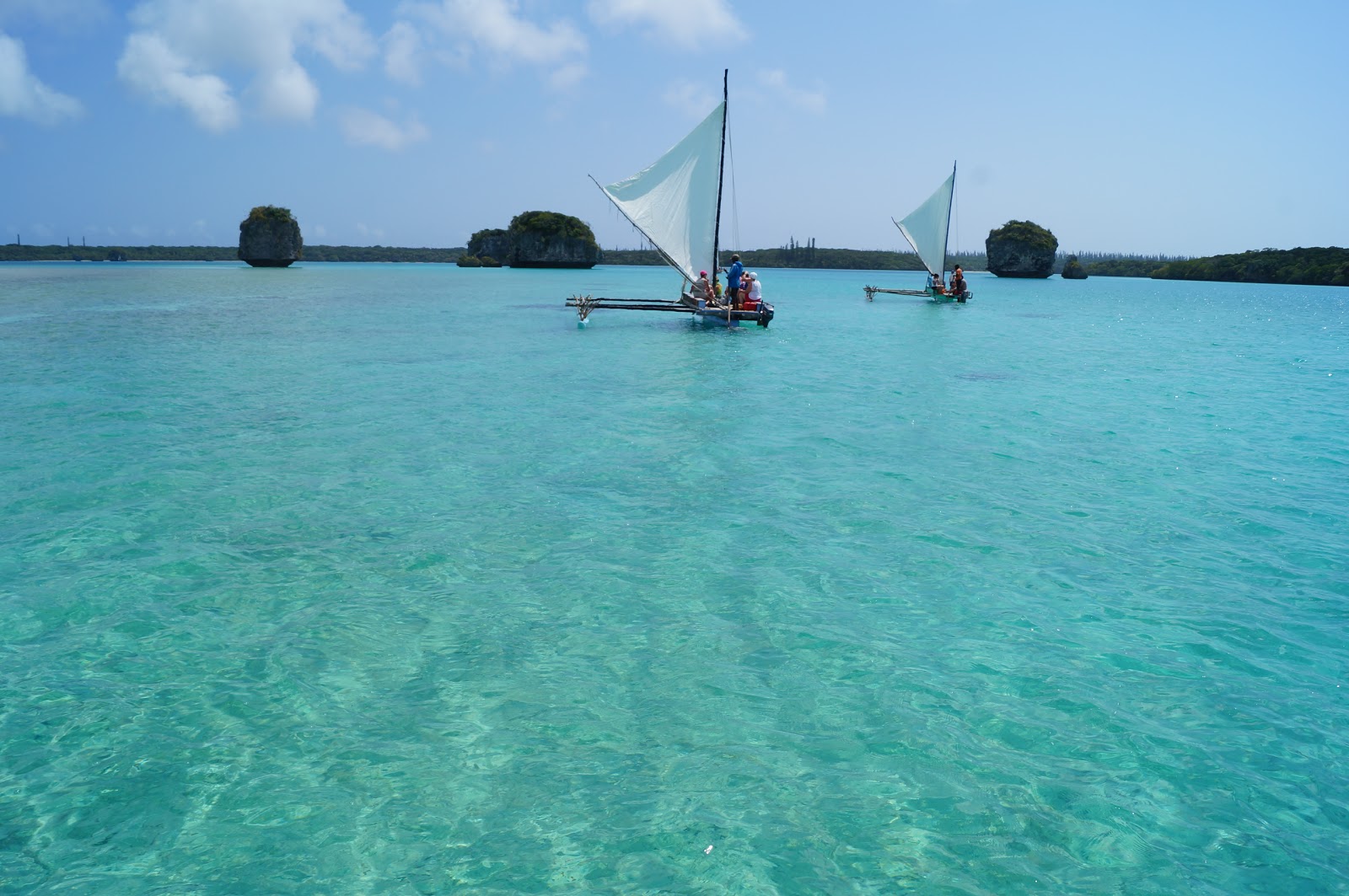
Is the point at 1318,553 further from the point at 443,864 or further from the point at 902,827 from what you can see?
the point at 443,864

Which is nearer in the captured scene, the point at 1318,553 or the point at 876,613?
the point at 876,613

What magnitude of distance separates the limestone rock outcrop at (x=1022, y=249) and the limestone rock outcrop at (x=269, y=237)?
152m

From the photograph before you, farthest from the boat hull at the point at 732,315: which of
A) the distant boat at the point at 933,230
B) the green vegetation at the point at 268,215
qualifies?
the green vegetation at the point at 268,215

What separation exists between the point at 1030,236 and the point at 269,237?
159840 mm

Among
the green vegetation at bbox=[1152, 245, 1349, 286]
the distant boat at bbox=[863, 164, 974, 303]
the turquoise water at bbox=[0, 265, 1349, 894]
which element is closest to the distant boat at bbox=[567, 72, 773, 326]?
the turquoise water at bbox=[0, 265, 1349, 894]

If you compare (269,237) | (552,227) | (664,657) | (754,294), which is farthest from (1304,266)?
(664,657)

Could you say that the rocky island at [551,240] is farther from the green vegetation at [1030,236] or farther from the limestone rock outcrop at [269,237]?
the green vegetation at [1030,236]

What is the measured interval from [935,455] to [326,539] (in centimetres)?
959

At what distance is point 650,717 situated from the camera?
5.57 m

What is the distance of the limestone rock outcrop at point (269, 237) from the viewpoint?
496 feet

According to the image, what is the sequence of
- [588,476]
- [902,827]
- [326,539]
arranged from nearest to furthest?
[902,827] < [326,539] < [588,476]

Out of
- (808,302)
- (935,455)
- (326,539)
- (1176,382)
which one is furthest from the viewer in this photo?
(808,302)

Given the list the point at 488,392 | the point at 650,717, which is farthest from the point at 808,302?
the point at 650,717

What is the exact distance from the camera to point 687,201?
108ft
